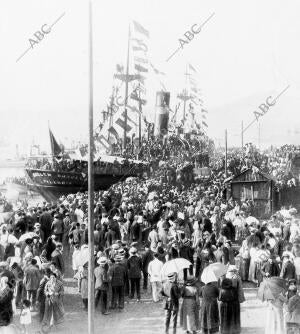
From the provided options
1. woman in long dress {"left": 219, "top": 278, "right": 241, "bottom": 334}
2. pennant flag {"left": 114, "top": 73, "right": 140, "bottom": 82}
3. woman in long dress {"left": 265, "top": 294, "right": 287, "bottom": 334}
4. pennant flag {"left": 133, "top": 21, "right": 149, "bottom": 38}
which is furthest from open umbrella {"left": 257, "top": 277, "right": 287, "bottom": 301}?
pennant flag {"left": 114, "top": 73, "right": 140, "bottom": 82}

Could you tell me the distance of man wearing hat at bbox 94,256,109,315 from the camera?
10.1 m

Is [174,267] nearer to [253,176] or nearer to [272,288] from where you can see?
[272,288]

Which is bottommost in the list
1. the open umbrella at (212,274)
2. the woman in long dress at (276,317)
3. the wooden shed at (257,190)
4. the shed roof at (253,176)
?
the woman in long dress at (276,317)

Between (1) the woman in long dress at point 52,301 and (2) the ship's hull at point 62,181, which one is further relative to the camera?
(2) the ship's hull at point 62,181

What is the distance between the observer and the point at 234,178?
72.3 ft

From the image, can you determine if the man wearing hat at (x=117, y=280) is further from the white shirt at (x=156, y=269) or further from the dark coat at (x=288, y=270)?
the dark coat at (x=288, y=270)

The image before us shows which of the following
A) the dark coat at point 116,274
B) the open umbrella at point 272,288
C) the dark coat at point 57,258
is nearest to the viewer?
the open umbrella at point 272,288

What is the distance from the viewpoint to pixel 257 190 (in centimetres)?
2161

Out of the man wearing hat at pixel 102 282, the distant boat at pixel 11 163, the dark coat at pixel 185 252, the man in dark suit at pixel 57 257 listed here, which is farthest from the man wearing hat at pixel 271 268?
the distant boat at pixel 11 163

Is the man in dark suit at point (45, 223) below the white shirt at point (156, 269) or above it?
above

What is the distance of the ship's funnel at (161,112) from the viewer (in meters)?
47.0

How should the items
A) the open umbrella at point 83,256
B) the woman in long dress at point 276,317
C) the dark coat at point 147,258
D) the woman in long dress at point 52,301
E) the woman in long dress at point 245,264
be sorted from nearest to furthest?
the woman in long dress at point 276,317, the woman in long dress at point 52,301, the open umbrella at point 83,256, the dark coat at point 147,258, the woman in long dress at point 245,264

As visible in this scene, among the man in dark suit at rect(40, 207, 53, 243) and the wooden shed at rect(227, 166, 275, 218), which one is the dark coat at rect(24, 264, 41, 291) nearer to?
the man in dark suit at rect(40, 207, 53, 243)

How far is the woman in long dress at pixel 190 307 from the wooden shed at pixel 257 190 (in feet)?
42.5
